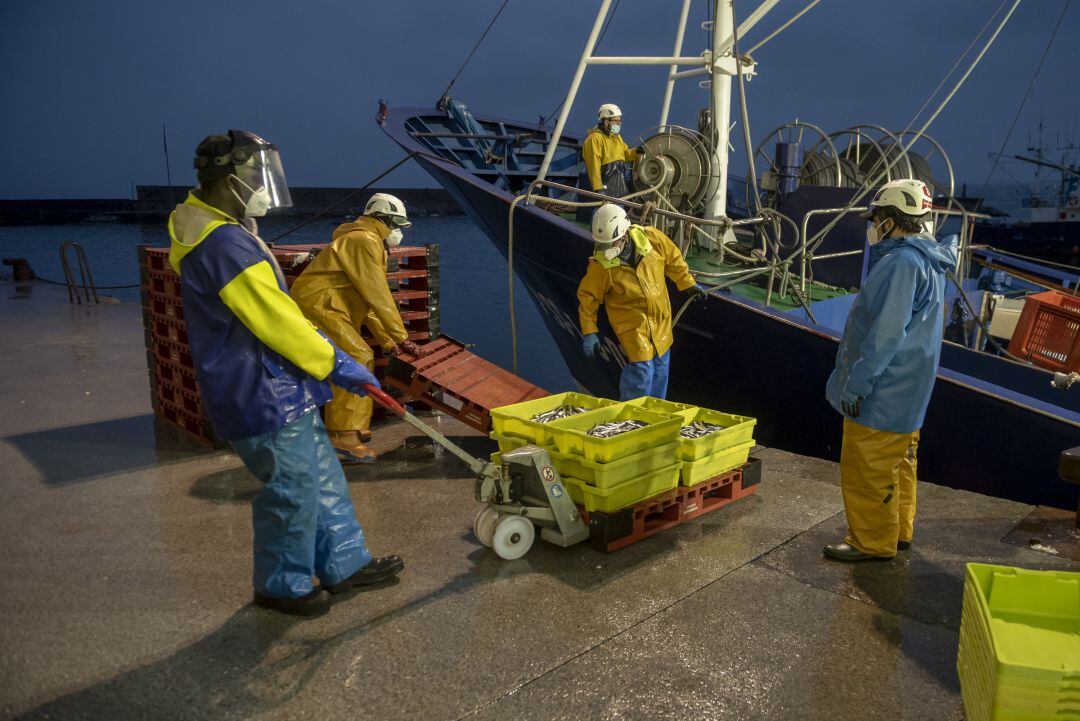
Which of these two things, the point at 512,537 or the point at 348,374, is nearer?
the point at 348,374

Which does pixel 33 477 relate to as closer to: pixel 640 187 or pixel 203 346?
pixel 203 346

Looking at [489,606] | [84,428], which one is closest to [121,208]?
[84,428]

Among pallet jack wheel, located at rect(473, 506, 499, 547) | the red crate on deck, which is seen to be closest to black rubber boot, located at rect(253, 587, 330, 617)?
pallet jack wheel, located at rect(473, 506, 499, 547)

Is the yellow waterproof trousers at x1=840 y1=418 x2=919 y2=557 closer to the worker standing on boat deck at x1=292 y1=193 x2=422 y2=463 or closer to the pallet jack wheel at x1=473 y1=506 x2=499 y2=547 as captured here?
the pallet jack wheel at x1=473 y1=506 x2=499 y2=547

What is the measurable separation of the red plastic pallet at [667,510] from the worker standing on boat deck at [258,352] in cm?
135

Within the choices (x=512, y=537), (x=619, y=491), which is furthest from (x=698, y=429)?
(x=512, y=537)

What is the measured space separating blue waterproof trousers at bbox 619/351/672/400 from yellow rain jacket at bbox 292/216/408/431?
162 cm

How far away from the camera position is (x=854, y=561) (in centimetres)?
368

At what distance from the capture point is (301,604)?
3176mm

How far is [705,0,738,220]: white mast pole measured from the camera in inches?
295

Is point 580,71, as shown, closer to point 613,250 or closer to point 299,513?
point 613,250

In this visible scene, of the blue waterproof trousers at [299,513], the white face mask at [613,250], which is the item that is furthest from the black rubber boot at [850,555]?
the white face mask at [613,250]

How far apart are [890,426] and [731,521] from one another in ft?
3.58

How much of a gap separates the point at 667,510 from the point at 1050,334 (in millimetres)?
3764
